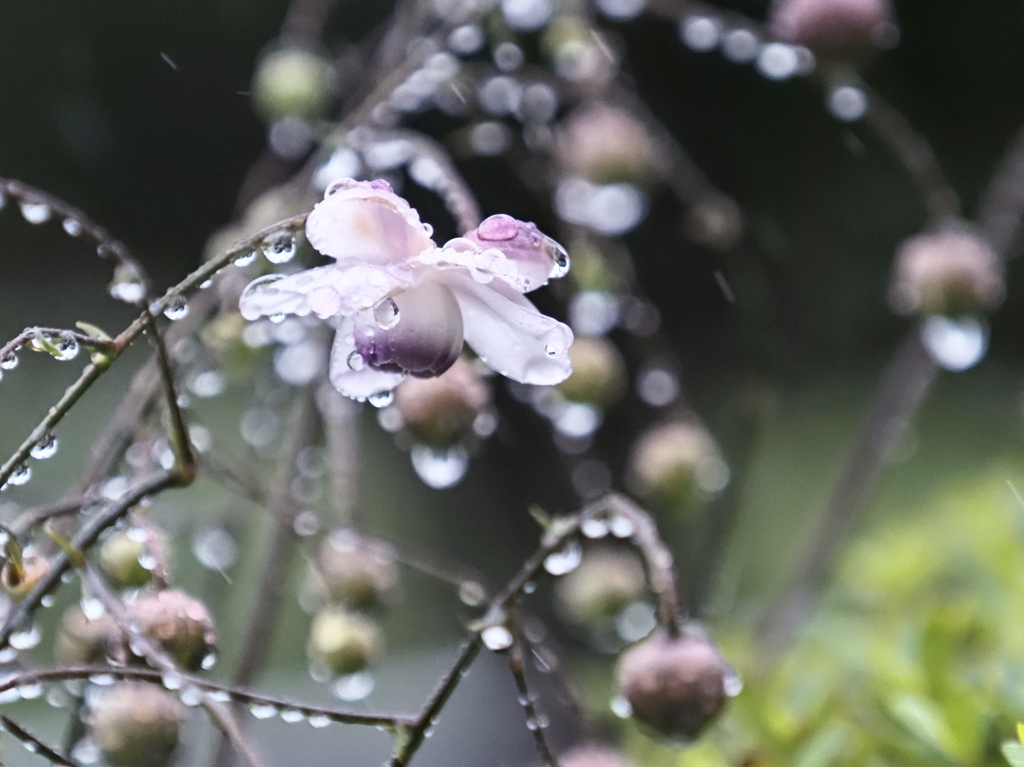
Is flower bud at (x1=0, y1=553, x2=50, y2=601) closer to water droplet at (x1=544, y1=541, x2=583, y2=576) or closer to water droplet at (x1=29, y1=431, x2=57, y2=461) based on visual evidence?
water droplet at (x1=29, y1=431, x2=57, y2=461)

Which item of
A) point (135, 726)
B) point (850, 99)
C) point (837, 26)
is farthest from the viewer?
point (850, 99)

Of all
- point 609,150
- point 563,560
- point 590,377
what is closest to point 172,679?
point 563,560

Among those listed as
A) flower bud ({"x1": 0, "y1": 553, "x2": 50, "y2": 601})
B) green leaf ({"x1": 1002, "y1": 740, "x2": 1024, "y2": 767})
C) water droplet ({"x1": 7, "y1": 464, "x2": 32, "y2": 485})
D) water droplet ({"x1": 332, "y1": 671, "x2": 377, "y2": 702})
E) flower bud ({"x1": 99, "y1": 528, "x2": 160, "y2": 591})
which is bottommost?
water droplet ({"x1": 332, "y1": 671, "x2": 377, "y2": 702})

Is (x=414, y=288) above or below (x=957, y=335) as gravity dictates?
above

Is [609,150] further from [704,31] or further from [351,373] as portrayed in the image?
[351,373]

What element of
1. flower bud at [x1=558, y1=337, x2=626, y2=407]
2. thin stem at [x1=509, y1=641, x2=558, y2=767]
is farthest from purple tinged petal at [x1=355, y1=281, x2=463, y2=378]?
flower bud at [x1=558, y1=337, x2=626, y2=407]
